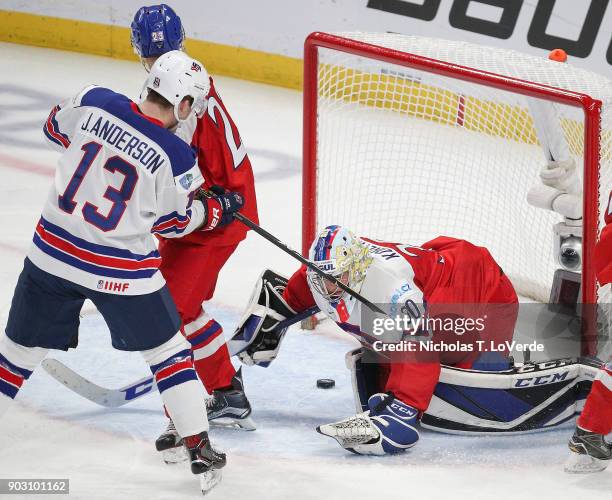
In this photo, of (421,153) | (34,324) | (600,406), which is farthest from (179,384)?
(421,153)

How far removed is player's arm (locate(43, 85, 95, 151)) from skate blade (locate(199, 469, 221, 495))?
3.02 ft

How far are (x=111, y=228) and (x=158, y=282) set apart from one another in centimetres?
20

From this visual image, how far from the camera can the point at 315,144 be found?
450 centimetres

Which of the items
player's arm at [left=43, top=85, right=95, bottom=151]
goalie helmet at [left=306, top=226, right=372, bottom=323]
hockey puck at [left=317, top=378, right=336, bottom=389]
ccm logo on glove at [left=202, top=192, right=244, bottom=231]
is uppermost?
player's arm at [left=43, top=85, right=95, bottom=151]

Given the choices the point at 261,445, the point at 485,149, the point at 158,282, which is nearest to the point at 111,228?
the point at 158,282

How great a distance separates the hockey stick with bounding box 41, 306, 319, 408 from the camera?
3875 millimetres

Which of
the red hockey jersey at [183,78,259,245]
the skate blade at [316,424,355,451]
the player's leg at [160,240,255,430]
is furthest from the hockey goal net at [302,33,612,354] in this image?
the skate blade at [316,424,355,451]

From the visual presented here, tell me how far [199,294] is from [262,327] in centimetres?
37

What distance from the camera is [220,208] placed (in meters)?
3.50

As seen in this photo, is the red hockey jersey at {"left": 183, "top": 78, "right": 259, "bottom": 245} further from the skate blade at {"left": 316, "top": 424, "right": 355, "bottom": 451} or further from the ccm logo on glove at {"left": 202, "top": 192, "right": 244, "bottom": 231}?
the skate blade at {"left": 316, "top": 424, "right": 355, "bottom": 451}

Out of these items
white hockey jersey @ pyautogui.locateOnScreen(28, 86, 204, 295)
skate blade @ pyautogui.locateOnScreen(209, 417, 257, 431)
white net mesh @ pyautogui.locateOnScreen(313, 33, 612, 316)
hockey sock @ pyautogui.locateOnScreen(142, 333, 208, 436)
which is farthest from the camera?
white net mesh @ pyautogui.locateOnScreen(313, 33, 612, 316)

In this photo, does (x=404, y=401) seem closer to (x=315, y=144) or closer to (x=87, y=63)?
(x=315, y=144)

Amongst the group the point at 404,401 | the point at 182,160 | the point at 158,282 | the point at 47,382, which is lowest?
the point at 47,382

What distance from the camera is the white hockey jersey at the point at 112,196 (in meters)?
3.15
